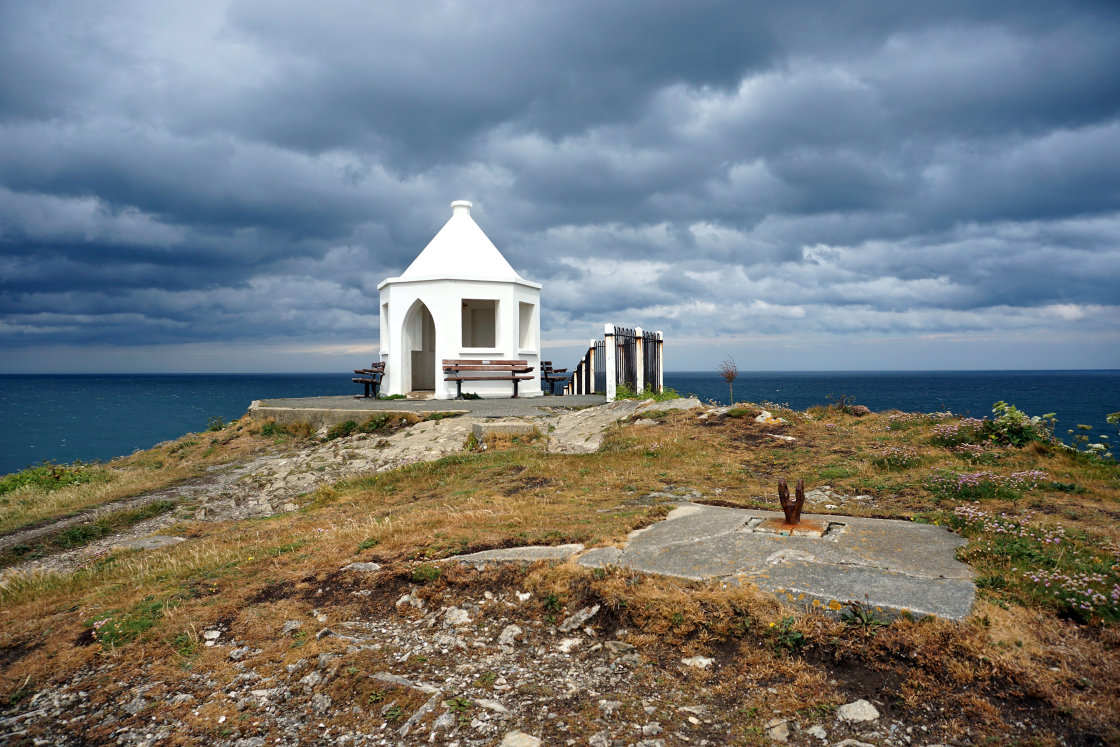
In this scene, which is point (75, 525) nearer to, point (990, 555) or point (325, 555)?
point (325, 555)

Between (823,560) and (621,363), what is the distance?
14427 millimetres

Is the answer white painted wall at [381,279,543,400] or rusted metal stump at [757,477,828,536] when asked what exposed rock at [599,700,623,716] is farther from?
white painted wall at [381,279,543,400]

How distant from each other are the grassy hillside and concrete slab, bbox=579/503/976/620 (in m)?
0.16

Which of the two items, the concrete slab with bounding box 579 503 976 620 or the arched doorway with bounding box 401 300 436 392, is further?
the arched doorway with bounding box 401 300 436 392

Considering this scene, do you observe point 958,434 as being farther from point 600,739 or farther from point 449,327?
point 449,327

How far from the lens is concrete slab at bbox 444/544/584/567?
5453mm

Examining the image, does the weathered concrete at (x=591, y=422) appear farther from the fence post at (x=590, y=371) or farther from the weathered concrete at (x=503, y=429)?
the fence post at (x=590, y=371)

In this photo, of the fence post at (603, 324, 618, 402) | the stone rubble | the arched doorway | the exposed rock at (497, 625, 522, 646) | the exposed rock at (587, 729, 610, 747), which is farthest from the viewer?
the arched doorway

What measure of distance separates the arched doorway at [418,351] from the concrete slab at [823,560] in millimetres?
16185

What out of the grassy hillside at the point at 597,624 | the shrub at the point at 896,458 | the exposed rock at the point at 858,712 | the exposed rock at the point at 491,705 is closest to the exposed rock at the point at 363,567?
the grassy hillside at the point at 597,624

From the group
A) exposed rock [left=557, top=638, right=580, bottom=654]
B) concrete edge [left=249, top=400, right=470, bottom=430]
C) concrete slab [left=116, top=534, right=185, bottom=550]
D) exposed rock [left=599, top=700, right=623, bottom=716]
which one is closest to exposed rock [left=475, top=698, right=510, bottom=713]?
exposed rock [left=599, top=700, right=623, bottom=716]

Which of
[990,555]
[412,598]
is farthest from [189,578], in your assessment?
[990,555]

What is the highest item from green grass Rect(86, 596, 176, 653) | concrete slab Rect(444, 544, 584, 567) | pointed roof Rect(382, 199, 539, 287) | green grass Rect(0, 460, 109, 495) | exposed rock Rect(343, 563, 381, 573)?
pointed roof Rect(382, 199, 539, 287)

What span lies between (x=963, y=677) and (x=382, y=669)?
328 centimetres
